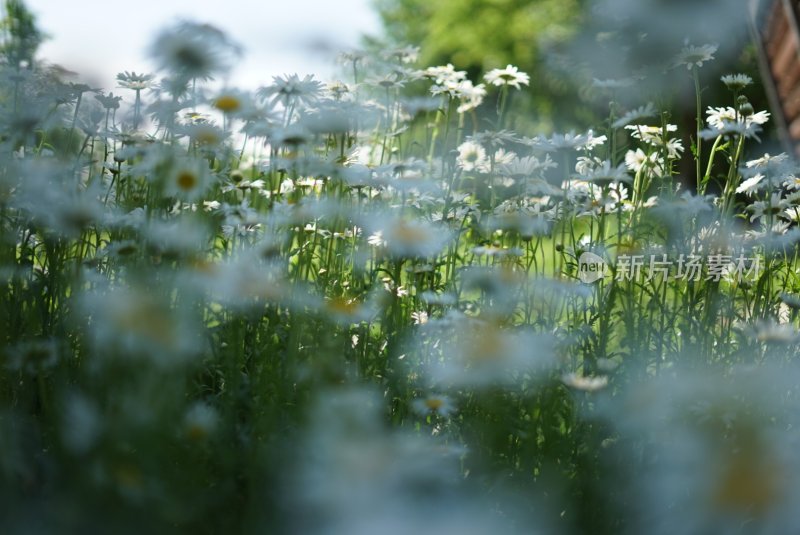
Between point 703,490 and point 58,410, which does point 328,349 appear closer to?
point 58,410

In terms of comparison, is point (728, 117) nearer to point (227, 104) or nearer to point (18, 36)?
point (227, 104)

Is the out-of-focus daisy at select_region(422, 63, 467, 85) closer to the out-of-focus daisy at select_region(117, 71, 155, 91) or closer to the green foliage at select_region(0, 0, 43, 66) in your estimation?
the out-of-focus daisy at select_region(117, 71, 155, 91)

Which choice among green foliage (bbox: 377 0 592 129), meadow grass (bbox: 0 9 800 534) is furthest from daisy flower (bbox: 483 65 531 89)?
green foliage (bbox: 377 0 592 129)

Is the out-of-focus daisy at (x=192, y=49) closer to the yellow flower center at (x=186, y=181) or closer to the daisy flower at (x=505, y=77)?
the yellow flower center at (x=186, y=181)

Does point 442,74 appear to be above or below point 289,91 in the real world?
above

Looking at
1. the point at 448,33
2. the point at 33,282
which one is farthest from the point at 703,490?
the point at 448,33

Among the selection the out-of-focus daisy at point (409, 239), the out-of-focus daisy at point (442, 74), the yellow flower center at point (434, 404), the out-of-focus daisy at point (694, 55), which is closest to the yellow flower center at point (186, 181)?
the out-of-focus daisy at point (409, 239)

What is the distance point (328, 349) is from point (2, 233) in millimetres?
634

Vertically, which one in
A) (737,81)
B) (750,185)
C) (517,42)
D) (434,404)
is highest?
(517,42)

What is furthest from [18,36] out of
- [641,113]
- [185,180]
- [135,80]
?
[641,113]

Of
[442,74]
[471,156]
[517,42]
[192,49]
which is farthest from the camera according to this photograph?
[517,42]

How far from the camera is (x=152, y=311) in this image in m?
1.11

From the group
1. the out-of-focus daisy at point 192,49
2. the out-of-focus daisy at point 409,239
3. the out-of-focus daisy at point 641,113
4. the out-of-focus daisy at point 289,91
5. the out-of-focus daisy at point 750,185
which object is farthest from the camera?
the out-of-focus daisy at point 750,185

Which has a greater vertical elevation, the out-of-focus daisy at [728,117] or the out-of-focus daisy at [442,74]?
the out-of-focus daisy at [442,74]
